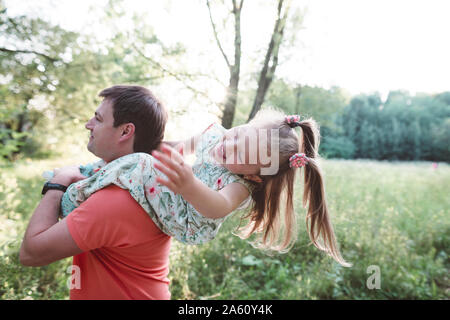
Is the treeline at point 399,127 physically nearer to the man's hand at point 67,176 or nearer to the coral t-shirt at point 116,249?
the coral t-shirt at point 116,249

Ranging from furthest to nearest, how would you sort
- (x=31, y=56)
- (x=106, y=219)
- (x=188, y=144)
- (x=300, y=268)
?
(x=31, y=56) < (x=300, y=268) < (x=188, y=144) < (x=106, y=219)

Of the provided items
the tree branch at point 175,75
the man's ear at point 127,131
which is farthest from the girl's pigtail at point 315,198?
the tree branch at point 175,75

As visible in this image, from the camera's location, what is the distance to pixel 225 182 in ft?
4.23

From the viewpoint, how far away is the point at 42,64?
24.3ft

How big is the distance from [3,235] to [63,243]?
136cm

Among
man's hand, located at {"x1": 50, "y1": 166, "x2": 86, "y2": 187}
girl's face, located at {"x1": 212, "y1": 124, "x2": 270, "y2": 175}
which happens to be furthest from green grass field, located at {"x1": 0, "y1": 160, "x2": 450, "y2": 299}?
man's hand, located at {"x1": 50, "y1": 166, "x2": 86, "y2": 187}

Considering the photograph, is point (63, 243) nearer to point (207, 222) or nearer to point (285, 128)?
point (207, 222)

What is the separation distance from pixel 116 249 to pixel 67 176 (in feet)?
1.22

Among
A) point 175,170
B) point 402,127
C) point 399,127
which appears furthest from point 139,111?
point 402,127

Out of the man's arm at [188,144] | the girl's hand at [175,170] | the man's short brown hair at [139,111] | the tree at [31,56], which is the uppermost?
the tree at [31,56]

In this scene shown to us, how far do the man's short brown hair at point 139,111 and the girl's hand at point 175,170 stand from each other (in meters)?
0.45

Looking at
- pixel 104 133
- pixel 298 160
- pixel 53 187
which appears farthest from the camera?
pixel 298 160

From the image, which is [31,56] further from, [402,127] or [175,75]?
[402,127]

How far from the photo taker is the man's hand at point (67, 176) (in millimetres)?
1191
